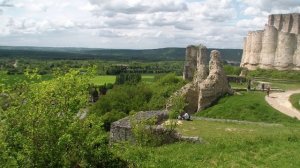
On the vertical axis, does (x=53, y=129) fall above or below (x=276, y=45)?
below

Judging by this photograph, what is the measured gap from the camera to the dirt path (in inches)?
1370

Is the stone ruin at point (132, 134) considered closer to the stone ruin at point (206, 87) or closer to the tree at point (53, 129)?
the tree at point (53, 129)

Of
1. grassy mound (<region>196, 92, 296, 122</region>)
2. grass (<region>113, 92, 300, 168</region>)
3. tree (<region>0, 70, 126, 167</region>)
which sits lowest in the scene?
grassy mound (<region>196, 92, 296, 122</region>)

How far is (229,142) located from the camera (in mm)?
22094

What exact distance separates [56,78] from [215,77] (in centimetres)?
2186

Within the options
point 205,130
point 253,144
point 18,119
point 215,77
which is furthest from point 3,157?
point 215,77

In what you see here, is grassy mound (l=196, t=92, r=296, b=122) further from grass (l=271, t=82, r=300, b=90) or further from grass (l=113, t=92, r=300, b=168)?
grass (l=271, t=82, r=300, b=90)

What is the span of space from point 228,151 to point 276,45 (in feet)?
158

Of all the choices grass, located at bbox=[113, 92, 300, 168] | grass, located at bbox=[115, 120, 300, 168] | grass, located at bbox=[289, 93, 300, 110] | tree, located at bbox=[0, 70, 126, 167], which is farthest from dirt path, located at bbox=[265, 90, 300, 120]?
tree, located at bbox=[0, 70, 126, 167]

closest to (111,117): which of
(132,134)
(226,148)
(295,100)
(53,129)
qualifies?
(295,100)

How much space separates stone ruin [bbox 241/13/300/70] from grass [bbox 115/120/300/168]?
1537 inches

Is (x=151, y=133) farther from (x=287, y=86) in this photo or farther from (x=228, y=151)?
(x=287, y=86)

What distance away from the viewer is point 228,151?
68.2 feet

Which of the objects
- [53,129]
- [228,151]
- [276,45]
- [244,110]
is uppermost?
[276,45]
